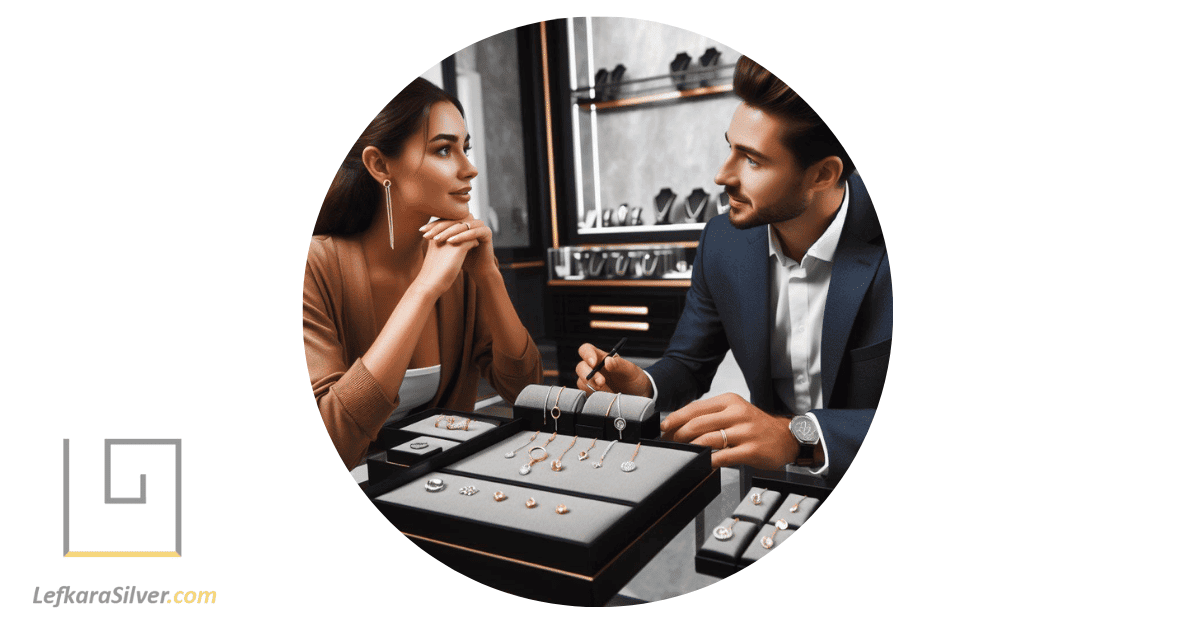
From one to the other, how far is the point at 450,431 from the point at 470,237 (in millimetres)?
473

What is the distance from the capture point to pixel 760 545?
136cm

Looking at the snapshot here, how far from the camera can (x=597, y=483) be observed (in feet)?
4.74

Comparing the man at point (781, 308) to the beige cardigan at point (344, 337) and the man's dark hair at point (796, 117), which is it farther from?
the beige cardigan at point (344, 337)

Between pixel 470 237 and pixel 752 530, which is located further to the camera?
pixel 470 237

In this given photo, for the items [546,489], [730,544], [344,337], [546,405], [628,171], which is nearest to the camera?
[730,544]

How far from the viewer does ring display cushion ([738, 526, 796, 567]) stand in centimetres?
135

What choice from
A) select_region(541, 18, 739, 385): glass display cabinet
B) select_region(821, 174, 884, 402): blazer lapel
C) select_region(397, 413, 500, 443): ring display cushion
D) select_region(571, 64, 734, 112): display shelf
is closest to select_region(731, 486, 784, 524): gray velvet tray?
select_region(821, 174, 884, 402): blazer lapel

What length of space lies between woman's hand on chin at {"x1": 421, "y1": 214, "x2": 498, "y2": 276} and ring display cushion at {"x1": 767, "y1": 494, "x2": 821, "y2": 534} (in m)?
0.86

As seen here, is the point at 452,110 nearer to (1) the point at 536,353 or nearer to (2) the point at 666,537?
(1) the point at 536,353

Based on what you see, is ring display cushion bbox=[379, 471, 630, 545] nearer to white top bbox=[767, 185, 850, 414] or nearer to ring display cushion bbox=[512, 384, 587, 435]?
ring display cushion bbox=[512, 384, 587, 435]

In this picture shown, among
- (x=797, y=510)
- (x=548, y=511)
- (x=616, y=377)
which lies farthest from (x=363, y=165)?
(x=797, y=510)

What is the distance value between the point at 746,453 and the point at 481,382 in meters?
0.66

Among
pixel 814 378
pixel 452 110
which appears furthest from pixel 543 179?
pixel 814 378

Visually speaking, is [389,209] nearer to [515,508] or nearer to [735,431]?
[515,508]
